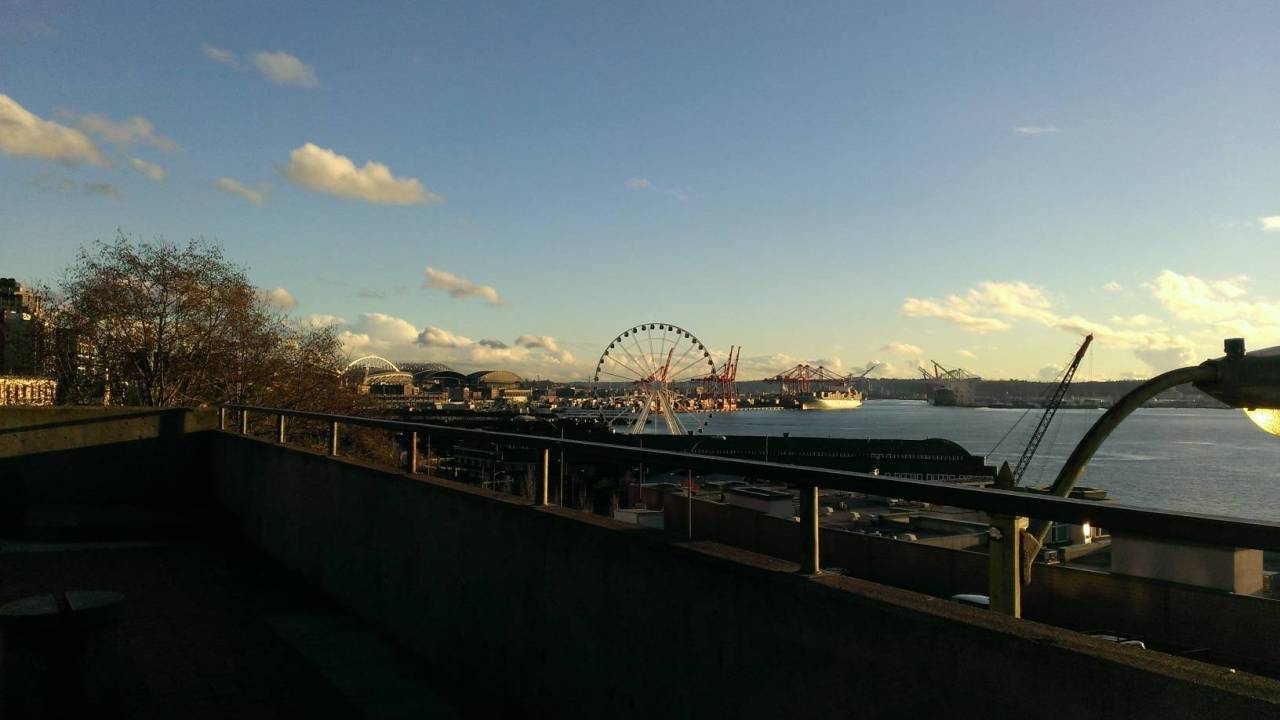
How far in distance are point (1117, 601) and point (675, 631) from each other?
558 centimetres

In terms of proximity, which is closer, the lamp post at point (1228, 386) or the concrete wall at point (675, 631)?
the concrete wall at point (675, 631)

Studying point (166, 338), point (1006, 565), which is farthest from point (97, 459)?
point (166, 338)

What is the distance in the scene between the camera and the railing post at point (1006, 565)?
9.12ft

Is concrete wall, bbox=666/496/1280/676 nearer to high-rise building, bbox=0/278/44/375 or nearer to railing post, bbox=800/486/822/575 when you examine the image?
railing post, bbox=800/486/822/575

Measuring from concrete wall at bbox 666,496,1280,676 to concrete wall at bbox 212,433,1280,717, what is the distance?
34 centimetres

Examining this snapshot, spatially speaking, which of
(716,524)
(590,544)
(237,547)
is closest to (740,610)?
(590,544)

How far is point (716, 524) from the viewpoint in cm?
634

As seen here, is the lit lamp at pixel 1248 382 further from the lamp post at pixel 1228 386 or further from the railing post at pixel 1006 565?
the railing post at pixel 1006 565

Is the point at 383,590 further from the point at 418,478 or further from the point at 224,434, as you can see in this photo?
the point at 224,434

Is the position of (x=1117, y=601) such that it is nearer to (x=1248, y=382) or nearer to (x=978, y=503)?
(x=1248, y=382)

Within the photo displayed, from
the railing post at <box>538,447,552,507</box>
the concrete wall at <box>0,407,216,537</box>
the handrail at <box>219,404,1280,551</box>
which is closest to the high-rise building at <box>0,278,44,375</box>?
the concrete wall at <box>0,407,216,537</box>

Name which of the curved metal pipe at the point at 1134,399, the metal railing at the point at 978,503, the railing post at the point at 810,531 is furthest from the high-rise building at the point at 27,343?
the railing post at the point at 810,531

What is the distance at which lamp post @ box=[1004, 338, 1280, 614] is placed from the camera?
10.9 metres

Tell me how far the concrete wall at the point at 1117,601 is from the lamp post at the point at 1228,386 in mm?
1974
